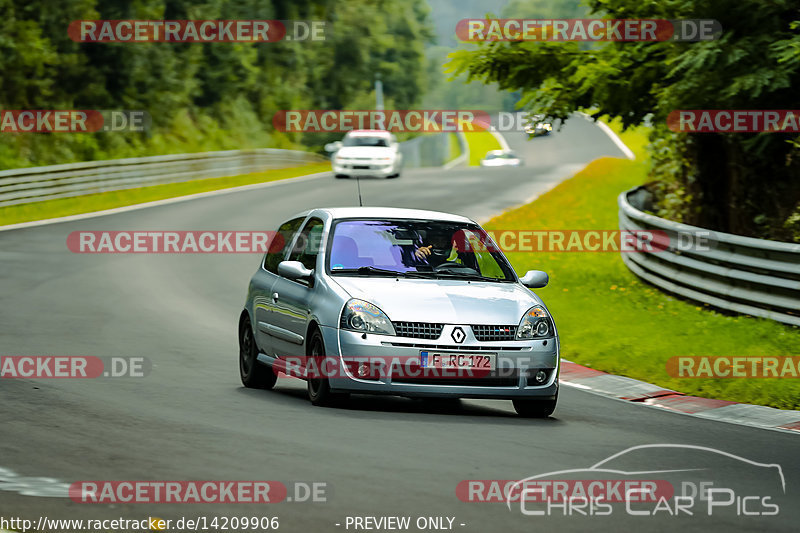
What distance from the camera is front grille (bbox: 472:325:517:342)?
387 inches

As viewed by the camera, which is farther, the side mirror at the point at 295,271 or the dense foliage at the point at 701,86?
the dense foliage at the point at 701,86

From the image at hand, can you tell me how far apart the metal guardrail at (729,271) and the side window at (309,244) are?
613 centimetres

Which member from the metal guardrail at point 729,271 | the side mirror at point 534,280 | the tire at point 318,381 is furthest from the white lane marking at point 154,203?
the side mirror at point 534,280

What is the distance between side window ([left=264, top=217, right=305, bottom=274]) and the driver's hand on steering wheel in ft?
4.62

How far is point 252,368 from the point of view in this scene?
38.4 feet

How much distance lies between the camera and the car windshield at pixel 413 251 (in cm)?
1067

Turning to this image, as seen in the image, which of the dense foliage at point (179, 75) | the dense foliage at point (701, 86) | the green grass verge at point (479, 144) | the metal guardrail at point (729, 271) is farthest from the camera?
the green grass verge at point (479, 144)

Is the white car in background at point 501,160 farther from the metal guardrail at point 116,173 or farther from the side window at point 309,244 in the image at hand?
the side window at point 309,244

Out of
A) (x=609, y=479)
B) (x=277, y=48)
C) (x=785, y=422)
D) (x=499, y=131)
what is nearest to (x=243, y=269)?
(x=785, y=422)

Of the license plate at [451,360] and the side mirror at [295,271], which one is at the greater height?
the side mirror at [295,271]

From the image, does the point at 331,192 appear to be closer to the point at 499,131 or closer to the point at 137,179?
the point at 137,179

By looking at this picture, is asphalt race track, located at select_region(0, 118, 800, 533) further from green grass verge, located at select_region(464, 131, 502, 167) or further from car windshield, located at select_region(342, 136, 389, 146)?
green grass verge, located at select_region(464, 131, 502, 167)

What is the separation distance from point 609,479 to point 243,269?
16.1 metres

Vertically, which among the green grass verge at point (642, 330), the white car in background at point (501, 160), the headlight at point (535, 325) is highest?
the headlight at point (535, 325)
